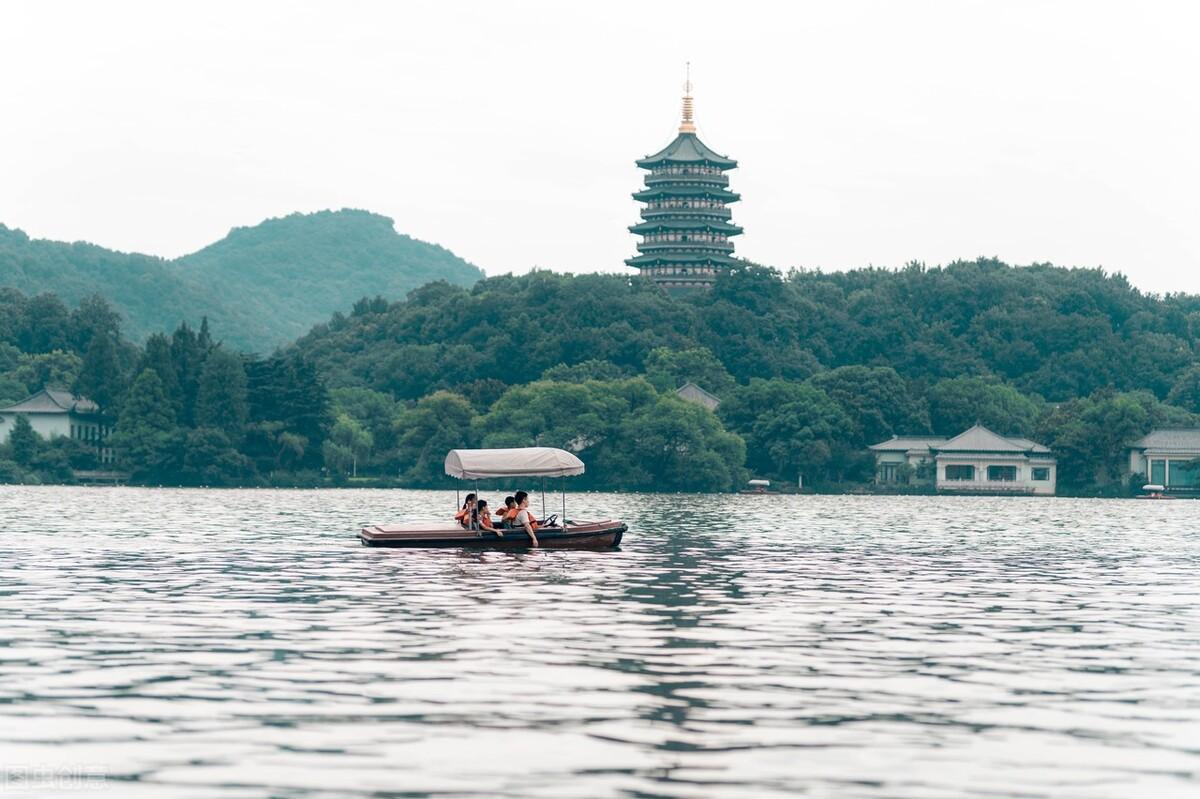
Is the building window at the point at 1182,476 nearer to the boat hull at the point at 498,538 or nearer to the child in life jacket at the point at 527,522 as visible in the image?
the boat hull at the point at 498,538

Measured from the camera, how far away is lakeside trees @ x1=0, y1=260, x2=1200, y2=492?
10419 centimetres

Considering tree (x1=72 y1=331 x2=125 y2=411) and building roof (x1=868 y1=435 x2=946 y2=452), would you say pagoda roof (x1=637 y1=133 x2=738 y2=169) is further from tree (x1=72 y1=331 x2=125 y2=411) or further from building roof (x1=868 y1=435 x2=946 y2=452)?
tree (x1=72 y1=331 x2=125 y2=411)

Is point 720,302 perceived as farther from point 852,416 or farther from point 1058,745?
point 1058,745

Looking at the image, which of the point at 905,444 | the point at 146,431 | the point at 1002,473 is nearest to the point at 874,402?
the point at 905,444

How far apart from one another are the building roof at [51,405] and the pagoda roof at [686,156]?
5764 centimetres

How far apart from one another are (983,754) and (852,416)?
100214 mm

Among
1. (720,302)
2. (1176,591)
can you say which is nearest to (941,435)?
(720,302)

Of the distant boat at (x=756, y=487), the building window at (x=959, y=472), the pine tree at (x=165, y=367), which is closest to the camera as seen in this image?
the distant boat at (x=756, y=487)

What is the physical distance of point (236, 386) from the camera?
105375mm

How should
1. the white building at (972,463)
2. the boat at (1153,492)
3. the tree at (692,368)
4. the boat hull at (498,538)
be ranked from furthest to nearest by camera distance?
the tree at (692,368) → the white building at (972,463) → the boat at (1153,492) → the boat hull at (498,538)

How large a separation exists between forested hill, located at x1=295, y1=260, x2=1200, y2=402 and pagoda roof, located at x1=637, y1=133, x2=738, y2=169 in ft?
45.2

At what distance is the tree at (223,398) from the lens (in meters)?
104

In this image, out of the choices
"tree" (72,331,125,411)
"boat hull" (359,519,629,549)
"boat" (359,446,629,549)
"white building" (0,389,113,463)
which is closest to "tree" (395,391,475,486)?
"tree" (72,331,125,411)

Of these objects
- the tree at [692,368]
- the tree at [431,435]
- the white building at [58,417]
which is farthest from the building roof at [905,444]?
Result: the white building at [58,417]
